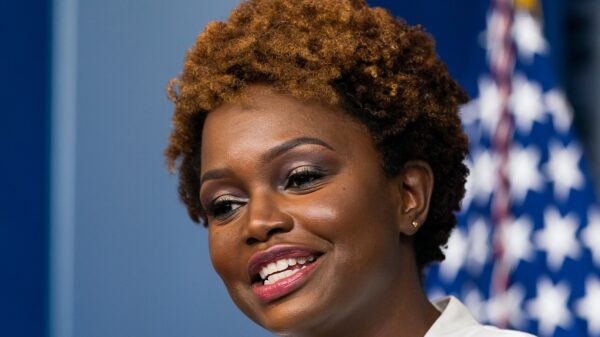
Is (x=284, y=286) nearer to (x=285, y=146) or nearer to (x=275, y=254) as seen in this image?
(x=275, y=254)

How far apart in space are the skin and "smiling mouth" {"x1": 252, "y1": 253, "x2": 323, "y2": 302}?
1 centimetres

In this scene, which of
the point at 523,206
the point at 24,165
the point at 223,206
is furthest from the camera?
the point at 523,206

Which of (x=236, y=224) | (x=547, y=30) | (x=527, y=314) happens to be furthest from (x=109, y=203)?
(x=547, y=30)

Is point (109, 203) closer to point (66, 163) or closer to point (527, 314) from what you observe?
point (66, 163)

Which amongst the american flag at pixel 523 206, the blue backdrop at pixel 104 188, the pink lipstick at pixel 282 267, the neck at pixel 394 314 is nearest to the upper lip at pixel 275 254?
the pink lipstick at pixel 282 267

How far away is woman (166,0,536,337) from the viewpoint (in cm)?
156

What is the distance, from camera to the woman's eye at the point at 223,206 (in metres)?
1.62

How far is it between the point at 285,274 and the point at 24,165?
84 centimetres

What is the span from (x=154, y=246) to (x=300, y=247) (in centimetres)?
76

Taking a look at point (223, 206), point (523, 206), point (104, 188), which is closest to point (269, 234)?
point (223, 206)

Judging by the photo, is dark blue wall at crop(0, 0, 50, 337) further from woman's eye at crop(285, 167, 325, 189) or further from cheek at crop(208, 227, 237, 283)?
woman's eye at crop(285, 167, 325, 189)

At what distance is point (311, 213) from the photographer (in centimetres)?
155

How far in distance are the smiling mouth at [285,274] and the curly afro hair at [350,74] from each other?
20 cm

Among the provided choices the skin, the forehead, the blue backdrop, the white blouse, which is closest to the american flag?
the blue backdrop
